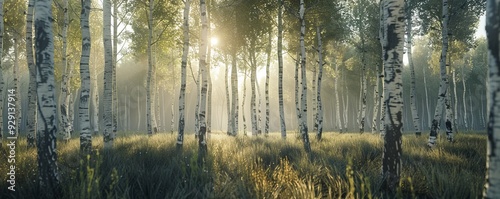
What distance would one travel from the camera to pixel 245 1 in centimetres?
1828

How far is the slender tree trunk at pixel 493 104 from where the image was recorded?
8.11ft

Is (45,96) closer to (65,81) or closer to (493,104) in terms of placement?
(493,104)

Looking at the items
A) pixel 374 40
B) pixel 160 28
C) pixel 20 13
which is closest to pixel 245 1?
pixel 160 28

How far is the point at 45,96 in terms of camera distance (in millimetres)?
4590

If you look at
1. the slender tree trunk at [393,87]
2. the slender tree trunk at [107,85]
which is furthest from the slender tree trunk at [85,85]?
the slender tree trunk at [393,87]

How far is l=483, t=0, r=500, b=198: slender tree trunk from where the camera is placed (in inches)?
97.3

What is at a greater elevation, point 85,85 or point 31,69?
point 31,69

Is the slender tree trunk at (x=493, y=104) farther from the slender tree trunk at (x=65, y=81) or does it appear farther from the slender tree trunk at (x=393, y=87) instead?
the slender tree trunk at (x=65, y=81)

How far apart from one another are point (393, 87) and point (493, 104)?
2.54 m

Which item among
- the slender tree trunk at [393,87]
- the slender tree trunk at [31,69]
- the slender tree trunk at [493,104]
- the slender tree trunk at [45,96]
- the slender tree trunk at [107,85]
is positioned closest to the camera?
the slender tree trunk at [493,104]

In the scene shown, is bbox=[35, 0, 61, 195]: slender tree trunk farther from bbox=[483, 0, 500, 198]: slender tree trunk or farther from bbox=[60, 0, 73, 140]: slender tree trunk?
bbox=[60, 0, 73, 140]: slender tree trunk

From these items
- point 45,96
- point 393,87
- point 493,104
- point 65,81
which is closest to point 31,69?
point 65,81

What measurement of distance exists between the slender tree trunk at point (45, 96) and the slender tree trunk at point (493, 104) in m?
5.15

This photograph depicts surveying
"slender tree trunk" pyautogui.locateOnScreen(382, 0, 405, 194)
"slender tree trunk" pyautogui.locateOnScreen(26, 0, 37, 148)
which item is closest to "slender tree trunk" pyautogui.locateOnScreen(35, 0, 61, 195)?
"slender tree trunk" pyautogui.locateOnScreen(382, 0, 405, 194)
